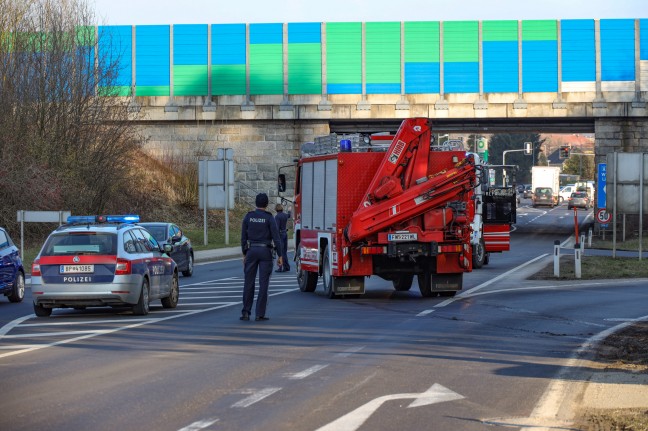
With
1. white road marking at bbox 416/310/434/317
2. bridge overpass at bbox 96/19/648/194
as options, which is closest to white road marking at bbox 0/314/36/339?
white road marking at bbox 416/310/434/317

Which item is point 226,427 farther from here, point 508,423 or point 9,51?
point 9,51

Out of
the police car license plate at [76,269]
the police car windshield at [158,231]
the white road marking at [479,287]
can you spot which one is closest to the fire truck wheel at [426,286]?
the white road marking at [479,287]

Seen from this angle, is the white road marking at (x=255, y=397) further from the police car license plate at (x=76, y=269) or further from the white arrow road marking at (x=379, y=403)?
the police car license plate at (x=76, y=269)

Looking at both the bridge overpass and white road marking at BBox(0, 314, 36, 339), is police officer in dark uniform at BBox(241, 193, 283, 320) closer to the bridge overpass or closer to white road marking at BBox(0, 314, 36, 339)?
white road marking at BBox(0, 314, 36, 339)

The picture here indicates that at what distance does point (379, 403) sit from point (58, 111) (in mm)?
37141

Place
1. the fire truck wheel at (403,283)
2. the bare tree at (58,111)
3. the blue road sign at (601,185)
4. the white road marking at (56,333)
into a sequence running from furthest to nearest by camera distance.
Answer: the blue road sign at (601,185) → the bare tree at (58,111) → the fire truck wheel at (403,283) → the white road marking at (56,333)

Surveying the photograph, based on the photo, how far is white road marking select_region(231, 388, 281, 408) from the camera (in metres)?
10.1

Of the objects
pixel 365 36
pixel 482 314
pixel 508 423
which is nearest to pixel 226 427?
pixel 508 423

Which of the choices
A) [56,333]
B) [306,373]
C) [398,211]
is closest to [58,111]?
[398,211]

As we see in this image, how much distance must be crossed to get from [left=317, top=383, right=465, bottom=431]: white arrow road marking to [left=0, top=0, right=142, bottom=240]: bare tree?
3314cm

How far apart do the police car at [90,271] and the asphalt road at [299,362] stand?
0.33 meters

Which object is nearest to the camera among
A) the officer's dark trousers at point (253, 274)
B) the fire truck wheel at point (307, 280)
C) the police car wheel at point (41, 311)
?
the officer's dark trousers at point (253, 274)

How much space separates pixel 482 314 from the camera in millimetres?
19500

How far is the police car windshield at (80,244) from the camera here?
1864 centimetres
